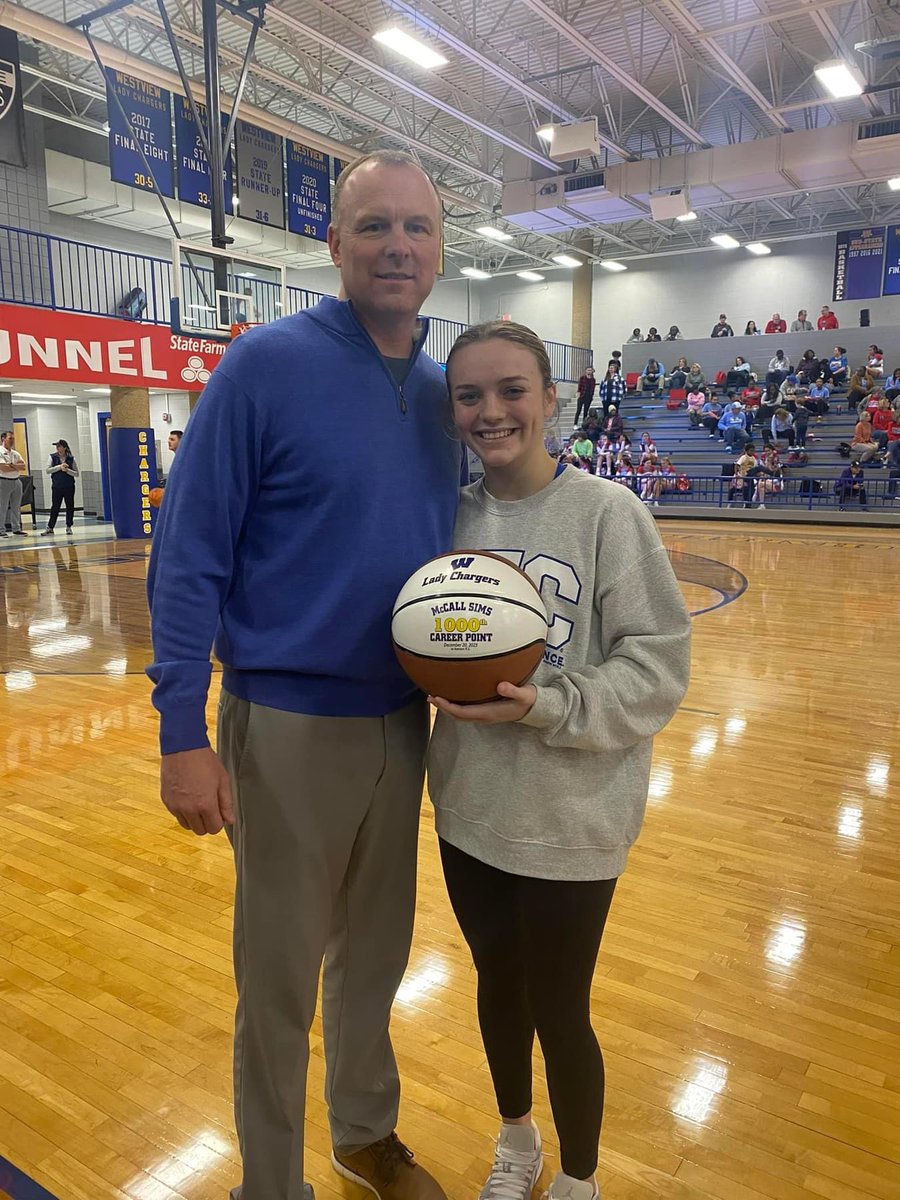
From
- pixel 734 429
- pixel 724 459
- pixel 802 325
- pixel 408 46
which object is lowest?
pixel 724 459

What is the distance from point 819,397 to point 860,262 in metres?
2.52

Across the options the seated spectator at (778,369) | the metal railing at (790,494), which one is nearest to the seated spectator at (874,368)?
the seated spectator at (778,369)

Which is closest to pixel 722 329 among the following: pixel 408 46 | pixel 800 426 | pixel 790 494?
pixel 800 426

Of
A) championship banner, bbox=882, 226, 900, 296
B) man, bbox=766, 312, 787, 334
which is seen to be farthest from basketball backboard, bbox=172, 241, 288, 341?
man, bbox=766, 312, 787, 334

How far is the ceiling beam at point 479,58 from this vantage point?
9992 mm

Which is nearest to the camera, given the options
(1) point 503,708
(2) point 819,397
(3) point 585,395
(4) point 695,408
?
(1) point 503,708

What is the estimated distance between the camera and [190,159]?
35.4 feet

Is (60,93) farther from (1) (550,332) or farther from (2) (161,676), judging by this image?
(2) (161,676)

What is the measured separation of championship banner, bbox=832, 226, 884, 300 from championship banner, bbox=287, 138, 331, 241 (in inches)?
391

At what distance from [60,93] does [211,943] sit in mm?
15757

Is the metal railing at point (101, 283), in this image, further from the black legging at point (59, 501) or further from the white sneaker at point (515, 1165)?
the white sneaker at point (515, 1165)

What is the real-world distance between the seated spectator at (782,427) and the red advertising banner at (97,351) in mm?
10193

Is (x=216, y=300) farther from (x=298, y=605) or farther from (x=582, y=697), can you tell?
(x=582, y=697)

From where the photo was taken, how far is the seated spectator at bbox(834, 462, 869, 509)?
1467cm
